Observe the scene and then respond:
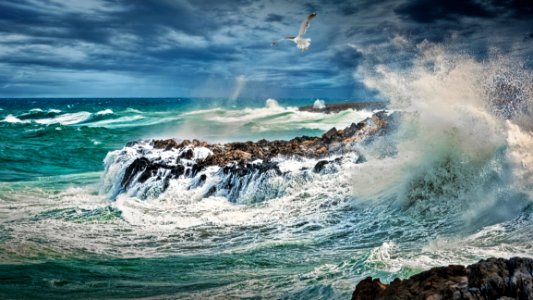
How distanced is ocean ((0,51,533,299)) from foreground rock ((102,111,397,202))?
21 cm

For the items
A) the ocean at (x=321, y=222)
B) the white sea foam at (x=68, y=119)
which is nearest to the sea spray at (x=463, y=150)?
the ocean at (x=321, y=222)

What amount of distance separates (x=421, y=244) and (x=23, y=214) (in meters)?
→ 9.15

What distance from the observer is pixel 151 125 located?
48688 millimetres

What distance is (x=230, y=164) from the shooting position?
46.6 ft

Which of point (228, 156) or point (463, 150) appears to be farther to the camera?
point (228, 156)

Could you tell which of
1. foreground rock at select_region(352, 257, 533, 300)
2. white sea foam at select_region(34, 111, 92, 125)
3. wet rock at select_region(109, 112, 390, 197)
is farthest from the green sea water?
white sea foam at select_region(34, 111, 92, 125)

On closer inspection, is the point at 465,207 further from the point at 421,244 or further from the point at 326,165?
the point at 326,165

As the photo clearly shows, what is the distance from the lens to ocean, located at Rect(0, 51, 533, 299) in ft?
22.8

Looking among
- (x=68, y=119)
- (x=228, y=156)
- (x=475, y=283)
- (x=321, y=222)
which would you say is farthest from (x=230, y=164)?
(x=68, y=119)

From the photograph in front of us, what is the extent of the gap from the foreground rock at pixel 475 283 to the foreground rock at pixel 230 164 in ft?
27.2

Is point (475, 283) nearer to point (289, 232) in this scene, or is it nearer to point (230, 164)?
point (289, 232)

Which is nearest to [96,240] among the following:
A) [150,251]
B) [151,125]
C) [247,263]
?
[150,251]

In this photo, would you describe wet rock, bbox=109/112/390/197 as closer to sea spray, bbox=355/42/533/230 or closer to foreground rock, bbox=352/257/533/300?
sea spray, bbox=355/42/533/230

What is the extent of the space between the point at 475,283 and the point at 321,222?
6.14 metres
